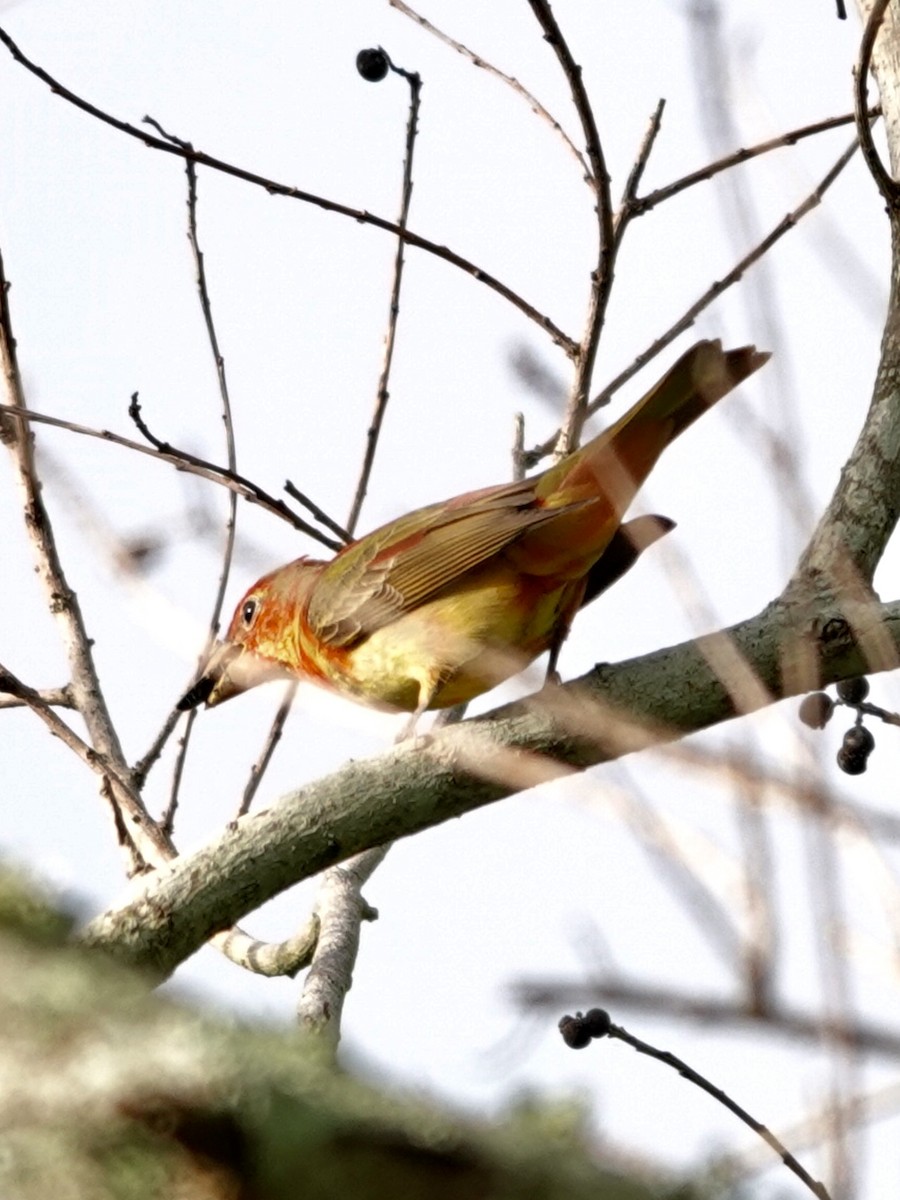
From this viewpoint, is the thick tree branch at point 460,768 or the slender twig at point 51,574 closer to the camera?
the thick tree branch at point 460,768

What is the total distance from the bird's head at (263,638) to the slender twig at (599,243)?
108 cm

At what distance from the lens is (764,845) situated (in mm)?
1557

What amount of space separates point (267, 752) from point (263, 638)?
3.17ft

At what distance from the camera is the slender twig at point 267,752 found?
431cm

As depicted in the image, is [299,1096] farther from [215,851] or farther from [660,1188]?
[215,851]

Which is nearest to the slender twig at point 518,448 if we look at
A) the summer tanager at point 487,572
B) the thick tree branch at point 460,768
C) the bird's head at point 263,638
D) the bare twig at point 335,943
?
the summer tanager at point 487,572

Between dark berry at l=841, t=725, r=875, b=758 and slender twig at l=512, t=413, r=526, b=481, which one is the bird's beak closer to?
slender twig at l=512, t=413, r=526, b=481

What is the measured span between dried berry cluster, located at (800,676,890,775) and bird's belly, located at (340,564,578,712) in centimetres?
92

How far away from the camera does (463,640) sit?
443cm

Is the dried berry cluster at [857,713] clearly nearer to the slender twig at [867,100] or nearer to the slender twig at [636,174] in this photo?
the slender twig at [867,100]

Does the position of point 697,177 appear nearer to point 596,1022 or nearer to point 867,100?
point 867,100

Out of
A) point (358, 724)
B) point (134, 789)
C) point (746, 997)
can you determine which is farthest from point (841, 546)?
point (746, 997)

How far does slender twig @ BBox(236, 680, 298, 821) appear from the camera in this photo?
431cm

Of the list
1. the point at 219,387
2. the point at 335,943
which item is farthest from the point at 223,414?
the point at 335,943
